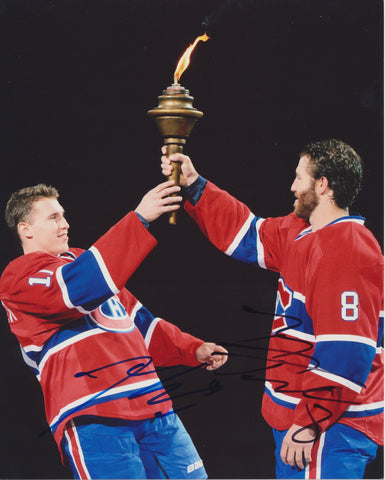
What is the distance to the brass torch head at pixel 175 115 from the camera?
2.47 meters

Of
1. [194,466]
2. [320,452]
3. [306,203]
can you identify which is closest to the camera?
[320,452]

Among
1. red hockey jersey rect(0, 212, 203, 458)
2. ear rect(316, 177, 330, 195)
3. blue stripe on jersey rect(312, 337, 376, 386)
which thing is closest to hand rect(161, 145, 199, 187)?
red hockey jersey rect(0, 212, 203, 458)

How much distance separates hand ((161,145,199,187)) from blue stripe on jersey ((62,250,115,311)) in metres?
0.46

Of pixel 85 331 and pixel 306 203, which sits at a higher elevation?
pixel 306 203

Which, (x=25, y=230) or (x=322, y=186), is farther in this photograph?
(x=25, y=230)

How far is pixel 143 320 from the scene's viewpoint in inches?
122

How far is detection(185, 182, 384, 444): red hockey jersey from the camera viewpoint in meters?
2.52

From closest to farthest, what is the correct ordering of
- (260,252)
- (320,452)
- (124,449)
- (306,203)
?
(320,452)
(124,449)
(306,203)
(260,252)

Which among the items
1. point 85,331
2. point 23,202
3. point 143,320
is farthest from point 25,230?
point 143,320

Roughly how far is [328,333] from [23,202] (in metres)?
1.47

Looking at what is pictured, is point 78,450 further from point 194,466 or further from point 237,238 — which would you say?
point 237,238

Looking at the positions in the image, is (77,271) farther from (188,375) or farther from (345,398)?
(345,398)

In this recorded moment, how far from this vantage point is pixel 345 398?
254 cm

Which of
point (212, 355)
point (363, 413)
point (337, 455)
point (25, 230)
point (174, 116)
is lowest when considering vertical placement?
point (337, 455)
